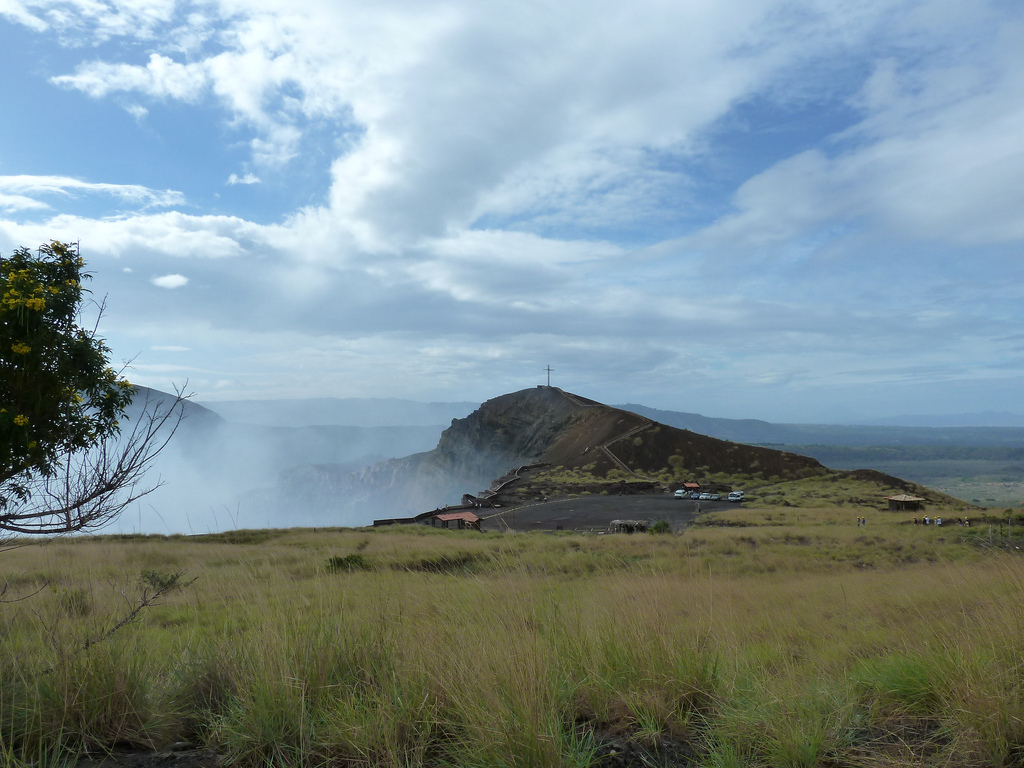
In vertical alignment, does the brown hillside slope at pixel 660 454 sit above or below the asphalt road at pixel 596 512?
above

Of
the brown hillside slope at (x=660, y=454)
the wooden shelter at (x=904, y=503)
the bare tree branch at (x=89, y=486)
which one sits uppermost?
the bare tree branch at (x=89, y=486)

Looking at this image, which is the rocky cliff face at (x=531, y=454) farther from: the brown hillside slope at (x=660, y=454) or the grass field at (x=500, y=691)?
the grass field at (x=500, y=691)

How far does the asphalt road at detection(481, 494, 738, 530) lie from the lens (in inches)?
1288

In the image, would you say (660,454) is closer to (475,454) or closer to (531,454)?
(531,454)

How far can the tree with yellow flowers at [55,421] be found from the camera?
15.9 feet

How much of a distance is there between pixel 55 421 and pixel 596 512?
33872mm

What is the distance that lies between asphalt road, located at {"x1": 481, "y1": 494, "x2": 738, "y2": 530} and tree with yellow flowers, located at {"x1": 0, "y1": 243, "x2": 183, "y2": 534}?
83.5 feet

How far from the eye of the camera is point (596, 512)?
3694 centimetres

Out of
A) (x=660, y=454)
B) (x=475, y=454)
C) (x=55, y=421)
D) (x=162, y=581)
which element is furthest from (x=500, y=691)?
(x=475, y=454)

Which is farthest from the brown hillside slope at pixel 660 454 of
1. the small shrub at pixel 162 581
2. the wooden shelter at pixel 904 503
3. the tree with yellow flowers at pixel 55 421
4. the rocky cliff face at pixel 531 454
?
the tree with yellow flowers at pixel 55 421

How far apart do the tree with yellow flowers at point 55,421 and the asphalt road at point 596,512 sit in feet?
83.5

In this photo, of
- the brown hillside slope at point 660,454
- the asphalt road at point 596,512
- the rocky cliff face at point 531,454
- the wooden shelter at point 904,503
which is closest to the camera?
the asphalt road at point 596,512

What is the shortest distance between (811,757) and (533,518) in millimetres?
34386

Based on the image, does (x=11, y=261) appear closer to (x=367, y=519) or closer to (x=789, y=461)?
(x=789, y=461)
